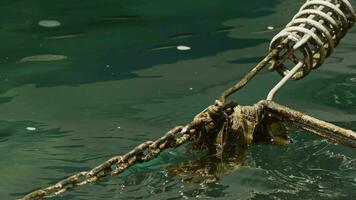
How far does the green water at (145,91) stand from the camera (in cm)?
284

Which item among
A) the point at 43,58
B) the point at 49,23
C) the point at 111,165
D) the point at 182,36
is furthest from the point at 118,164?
the point at 49,23

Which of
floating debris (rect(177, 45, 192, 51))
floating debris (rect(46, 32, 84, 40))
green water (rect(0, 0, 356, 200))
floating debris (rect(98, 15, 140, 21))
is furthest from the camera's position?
floating debris (rect(98, 15, 140, 21))

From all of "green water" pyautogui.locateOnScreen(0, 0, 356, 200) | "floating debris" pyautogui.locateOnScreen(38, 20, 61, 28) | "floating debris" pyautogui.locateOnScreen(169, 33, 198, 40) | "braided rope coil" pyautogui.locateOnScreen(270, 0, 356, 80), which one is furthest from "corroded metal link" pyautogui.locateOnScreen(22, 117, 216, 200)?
"floating debris" pyautogui.locateOnScreen(38, 20, 61, 28)

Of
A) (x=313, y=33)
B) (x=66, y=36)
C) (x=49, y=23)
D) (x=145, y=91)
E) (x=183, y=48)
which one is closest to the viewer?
(x=313, y=33)

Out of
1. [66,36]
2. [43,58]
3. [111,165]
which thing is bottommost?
[111,165]

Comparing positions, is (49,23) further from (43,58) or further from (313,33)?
(313,33)

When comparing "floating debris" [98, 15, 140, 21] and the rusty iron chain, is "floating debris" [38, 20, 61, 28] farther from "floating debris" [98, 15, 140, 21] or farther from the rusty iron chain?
the rusty iron chain

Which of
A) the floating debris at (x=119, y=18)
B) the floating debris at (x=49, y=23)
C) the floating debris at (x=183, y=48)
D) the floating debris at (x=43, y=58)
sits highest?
the floating debris at (x=119, y=18)

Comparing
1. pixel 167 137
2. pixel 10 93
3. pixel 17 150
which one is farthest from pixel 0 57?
pixel 167 137

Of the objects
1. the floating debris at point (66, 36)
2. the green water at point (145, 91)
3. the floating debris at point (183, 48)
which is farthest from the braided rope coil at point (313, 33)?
the floating debris at point (66, 36)

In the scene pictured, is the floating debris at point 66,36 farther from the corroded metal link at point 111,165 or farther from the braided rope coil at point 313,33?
the corroded metal link at point 111,165

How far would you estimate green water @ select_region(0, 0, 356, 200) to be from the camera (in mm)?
2842

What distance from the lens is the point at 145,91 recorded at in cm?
394

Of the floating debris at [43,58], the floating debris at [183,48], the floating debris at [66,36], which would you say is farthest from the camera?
the floating debris at [66,36]
